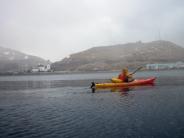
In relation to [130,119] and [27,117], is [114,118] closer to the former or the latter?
[130,119]

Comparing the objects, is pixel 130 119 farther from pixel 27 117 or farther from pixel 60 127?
pixel 27 117

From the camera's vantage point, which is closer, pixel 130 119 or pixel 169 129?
pixel 169 129

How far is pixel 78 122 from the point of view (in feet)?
83.1

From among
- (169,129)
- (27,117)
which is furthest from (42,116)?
(169,129)

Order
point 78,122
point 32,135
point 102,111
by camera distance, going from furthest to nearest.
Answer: point 102,111
point 78,122
point 32,135

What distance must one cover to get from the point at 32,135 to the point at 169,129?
1166 cm

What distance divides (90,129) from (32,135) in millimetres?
5086

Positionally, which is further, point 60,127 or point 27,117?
point 27,117

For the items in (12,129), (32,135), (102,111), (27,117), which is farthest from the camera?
(102,111)

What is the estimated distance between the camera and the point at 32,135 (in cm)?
2111

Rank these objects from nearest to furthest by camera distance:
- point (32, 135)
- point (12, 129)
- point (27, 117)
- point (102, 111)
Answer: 1. point (32, 135)
2. point (12, 129)
3. point (27, 117)
4. point (102, 111)

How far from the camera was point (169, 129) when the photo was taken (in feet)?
69.5

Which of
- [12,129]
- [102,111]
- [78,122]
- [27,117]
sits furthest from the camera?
[102,111]

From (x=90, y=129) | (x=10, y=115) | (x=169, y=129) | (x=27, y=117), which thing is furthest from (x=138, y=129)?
(x=10, y=115)
